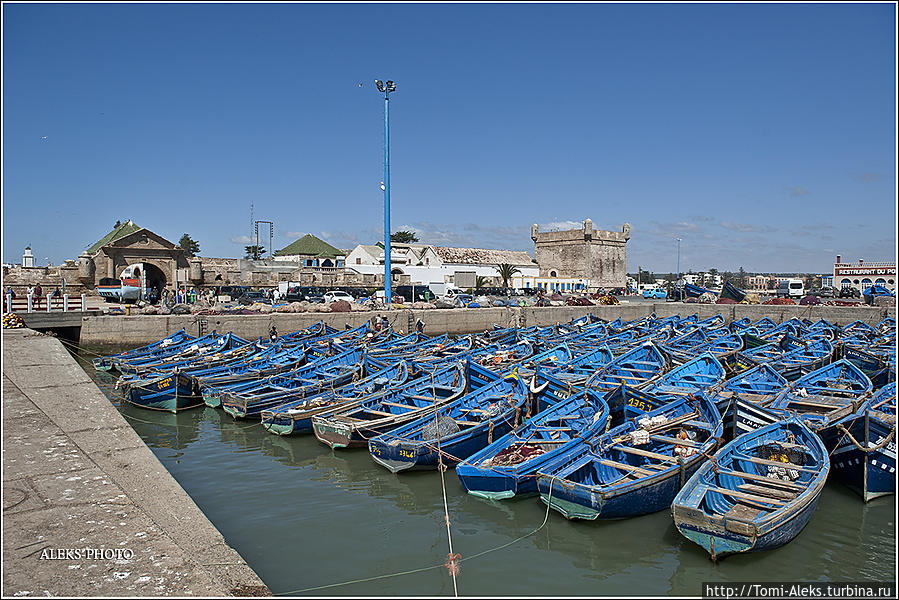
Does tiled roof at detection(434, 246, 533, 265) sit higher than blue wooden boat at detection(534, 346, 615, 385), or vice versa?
tiled roof at detection(434, 246, 533, 265)

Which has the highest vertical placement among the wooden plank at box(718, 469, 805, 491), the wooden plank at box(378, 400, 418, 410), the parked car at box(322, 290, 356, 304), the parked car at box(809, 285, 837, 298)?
the parked car at box(322, 290, 356, 304)

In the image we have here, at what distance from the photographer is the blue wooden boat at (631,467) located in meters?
9.07

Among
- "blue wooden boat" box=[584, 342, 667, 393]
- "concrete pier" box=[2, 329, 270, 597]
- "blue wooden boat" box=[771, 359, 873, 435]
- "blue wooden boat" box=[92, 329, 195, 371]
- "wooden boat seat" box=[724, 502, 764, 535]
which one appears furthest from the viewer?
"blue wooden boat" box=[92, 329, 195, 371]

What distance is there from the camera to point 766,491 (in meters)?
8.80

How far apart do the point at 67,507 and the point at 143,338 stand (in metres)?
24.2

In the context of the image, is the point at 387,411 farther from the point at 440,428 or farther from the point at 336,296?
the point at 336,296

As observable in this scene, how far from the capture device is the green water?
8.05m

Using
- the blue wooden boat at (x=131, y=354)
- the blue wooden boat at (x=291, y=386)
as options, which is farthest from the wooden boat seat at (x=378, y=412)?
the blue wooden boat at (x=131, y=354)

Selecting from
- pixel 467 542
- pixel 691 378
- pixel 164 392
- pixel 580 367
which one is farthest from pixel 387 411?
pixel 691 378

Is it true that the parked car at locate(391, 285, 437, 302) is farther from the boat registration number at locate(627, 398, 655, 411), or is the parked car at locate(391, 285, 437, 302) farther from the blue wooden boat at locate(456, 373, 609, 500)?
the boat registration number at locate(627, 398, 655, 411)

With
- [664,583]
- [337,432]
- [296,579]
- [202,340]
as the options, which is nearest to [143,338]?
[202,340]

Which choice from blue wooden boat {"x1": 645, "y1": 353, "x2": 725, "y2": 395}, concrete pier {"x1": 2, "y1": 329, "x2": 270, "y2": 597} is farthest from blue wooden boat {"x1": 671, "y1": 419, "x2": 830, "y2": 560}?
concrete pier {"x1": 2, "y1": 329, "x2": 270, "y2": 597}

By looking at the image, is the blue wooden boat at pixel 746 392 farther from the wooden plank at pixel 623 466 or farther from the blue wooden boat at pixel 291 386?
the blue wooden boat at pixel 291 386

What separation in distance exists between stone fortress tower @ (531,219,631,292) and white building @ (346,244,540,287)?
644cm
